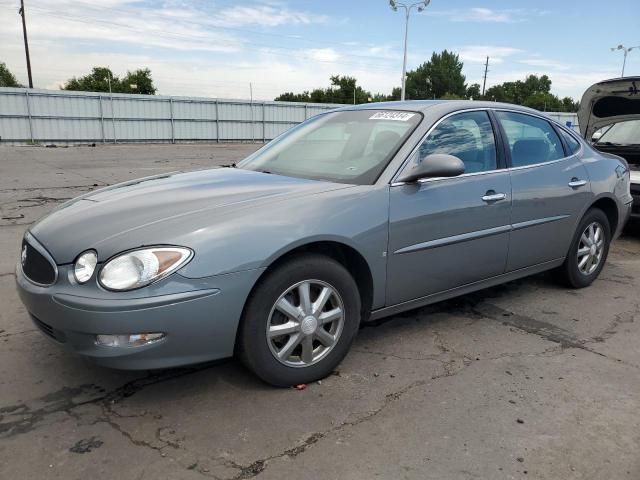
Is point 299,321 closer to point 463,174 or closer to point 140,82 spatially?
point 463,174

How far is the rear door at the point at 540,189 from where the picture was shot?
393 cm

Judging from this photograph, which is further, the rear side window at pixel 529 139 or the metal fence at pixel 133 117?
the metal fence at pixel 133 117

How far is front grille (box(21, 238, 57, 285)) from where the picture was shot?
2.59m

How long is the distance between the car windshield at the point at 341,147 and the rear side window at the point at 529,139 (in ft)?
2.89

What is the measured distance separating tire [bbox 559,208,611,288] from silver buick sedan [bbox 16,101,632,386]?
0.17m

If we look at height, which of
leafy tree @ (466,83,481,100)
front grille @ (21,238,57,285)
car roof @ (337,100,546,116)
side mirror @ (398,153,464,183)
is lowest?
front grille @ (21,238,57,285)

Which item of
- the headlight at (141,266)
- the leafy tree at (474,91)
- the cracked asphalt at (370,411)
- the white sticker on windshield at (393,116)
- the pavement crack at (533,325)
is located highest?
the leafy tree at (474,91)

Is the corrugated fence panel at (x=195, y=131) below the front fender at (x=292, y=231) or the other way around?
below

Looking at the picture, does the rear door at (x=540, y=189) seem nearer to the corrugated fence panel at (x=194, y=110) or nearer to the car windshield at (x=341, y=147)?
the car windshield at (x=341, y=147)

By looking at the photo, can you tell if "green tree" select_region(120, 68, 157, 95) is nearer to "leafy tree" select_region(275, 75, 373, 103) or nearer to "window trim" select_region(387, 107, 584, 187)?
"leafy tree" select_region(275, 75, 373, 103)

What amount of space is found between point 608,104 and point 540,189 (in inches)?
150

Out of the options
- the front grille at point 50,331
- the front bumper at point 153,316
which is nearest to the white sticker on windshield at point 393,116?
the front bumper at point 153,316

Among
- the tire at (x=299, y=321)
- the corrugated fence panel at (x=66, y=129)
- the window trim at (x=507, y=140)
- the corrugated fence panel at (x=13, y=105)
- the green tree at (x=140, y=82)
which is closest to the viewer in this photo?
the tire at (x=299, y=321)

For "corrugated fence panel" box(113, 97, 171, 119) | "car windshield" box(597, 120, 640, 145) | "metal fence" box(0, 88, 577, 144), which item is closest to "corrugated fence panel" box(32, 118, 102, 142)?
"metal fence" box(0, 88, 577, 144)
